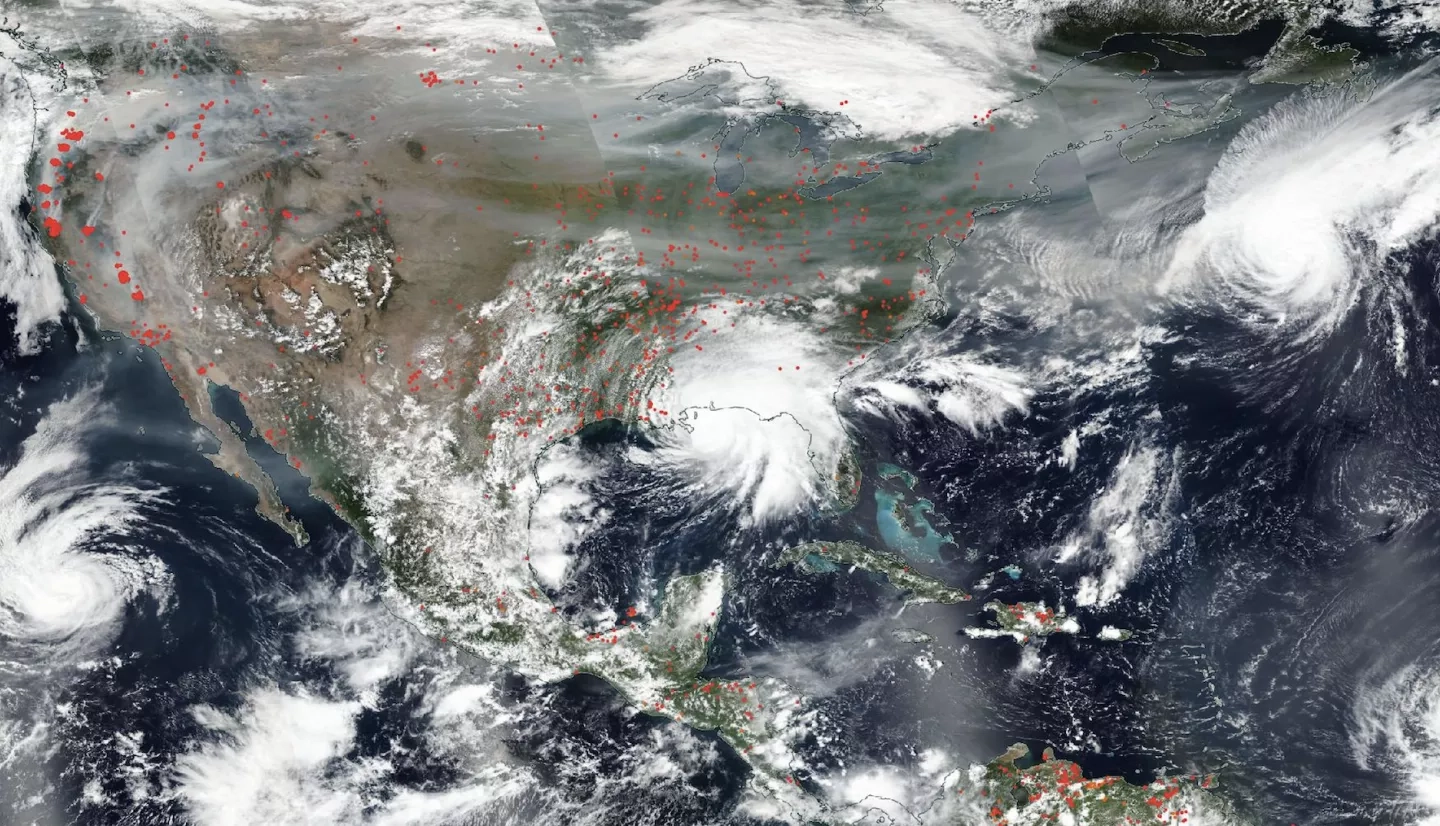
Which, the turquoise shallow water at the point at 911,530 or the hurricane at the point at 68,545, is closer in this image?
the hurricane at the point at 68,545

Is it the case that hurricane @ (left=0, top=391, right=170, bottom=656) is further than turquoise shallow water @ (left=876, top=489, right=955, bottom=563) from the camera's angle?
No

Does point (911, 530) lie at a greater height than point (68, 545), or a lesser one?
greater

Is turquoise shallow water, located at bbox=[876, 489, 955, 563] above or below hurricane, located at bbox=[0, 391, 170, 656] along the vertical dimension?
above

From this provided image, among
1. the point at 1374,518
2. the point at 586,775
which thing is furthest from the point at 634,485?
the point at 1374,518

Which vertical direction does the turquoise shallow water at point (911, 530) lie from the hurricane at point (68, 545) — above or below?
above

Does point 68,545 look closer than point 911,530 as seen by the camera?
Yes

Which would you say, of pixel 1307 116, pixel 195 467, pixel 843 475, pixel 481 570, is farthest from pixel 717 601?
pixel 1307 116

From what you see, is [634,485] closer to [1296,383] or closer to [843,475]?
[843,475]

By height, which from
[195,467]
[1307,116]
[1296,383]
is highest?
[1307,116]

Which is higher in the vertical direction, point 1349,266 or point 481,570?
point 1349,266
